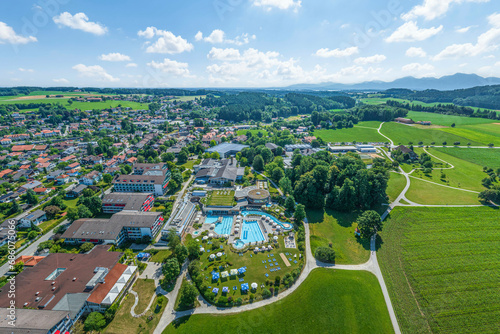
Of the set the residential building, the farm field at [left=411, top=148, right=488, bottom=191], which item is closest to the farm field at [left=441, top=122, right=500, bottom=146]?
the farm field at [left=411, top=148, right=488, bottom=191]

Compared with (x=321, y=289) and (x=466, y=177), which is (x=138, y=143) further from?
(x=466, y=177)

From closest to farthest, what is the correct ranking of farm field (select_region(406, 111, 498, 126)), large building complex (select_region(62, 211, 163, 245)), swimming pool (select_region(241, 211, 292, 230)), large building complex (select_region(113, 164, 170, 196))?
large building complex (select_region(62, 211, 163, 245)) < swimming pool (select_region(241, 211, 292, 230)) < large building complex (select_region(113, 164, 170, 196)) < farm field (select_region(406, 111, 498, 126))

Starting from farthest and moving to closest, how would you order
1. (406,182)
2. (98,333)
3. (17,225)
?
(406,182)
(17,225)
(98,333)

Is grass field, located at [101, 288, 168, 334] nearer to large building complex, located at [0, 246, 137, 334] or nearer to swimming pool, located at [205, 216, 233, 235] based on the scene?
large building complex, located at [0, 246, 137, 334]

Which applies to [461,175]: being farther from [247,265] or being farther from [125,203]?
[125,203]

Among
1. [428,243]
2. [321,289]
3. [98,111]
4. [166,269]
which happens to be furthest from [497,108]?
[98,111]

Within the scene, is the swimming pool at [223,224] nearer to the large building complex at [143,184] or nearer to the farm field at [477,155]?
the large building complex at [143,184]
